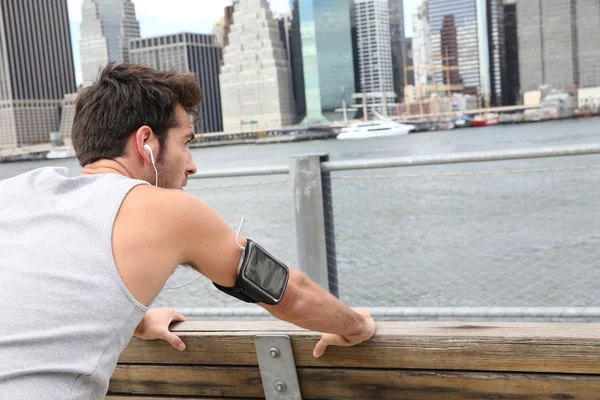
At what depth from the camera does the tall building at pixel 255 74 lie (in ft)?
266

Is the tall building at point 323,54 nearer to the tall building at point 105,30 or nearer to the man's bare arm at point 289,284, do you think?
the tall building at point 105,30

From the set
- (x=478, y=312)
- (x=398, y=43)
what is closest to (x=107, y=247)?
(x=478, y=312)

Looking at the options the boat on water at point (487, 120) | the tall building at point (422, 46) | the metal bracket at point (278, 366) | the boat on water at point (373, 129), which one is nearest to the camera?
the metal bracket at point (278, 366)

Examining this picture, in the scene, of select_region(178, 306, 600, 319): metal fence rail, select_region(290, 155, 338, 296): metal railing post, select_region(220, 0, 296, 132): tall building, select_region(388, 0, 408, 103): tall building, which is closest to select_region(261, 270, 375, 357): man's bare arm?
select_region(178, 306, 600, 319): metal fence rail

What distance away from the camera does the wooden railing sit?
120 centimetres

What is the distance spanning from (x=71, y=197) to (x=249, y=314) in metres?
1.83

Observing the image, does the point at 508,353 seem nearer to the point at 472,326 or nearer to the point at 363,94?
the point at 472,326

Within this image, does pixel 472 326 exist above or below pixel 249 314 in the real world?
above

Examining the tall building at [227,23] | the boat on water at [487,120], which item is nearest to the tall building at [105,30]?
the tall building at [227,23]

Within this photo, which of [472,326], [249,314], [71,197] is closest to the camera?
[71,197]

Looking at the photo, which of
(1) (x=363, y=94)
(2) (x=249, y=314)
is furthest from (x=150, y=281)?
(1) (x=363, y=94)

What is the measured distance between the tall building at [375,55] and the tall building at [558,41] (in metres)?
16.8

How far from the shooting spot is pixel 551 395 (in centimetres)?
121

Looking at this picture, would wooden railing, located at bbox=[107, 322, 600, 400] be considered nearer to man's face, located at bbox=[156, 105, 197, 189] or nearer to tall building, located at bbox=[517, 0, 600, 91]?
man's face, located at bbox=[156, 105, 197, 189]
